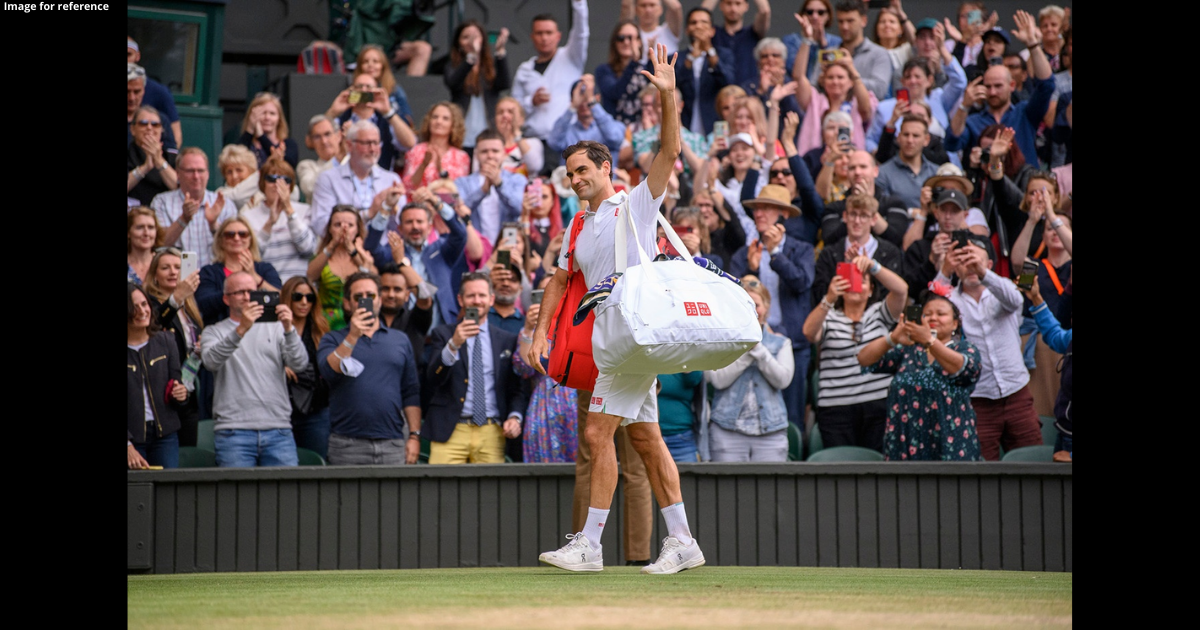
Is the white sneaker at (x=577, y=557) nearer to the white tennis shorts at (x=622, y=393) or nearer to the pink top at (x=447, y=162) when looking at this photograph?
the white tennis shorts at (x=622, y=393)

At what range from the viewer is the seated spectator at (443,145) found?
10.3 m

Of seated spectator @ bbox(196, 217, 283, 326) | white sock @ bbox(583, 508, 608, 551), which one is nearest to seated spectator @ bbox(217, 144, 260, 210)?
seated spectator @ bbox(196, 217, 283, 326)

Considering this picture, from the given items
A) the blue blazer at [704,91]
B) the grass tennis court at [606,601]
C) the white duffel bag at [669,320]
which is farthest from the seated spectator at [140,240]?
the blue blazer at [704,91]

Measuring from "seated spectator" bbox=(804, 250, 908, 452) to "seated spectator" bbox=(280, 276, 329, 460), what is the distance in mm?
3276

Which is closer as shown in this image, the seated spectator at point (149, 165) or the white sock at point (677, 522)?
the white sock at point (677, 522)

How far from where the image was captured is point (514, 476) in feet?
24.1

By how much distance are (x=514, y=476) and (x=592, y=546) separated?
6.25ft

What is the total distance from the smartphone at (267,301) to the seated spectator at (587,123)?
3563 mm

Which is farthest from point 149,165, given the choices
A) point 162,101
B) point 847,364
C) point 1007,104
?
point 1007,104

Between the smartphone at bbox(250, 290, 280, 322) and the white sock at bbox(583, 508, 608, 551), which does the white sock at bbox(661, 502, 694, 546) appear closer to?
the white sock at bbox(583, 508, 608, 551)

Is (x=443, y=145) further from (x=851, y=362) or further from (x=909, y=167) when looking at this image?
(x=851, y=362)

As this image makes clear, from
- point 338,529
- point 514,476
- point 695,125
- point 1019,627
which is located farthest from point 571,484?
point 695,125

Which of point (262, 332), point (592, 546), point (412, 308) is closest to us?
point (592, 546)
